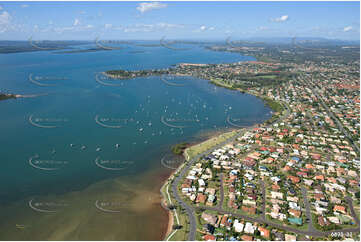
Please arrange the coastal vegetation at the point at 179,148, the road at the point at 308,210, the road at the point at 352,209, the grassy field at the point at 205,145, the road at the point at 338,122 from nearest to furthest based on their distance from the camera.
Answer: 1. the road at the point at 308,210
2. the road at the point at 352,209
3. the grassy field at the point at 205,145
4. the coastal vegetation at the point at 179,148
5. the road at the point at 338,122

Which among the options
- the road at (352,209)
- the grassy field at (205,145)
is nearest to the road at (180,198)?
the grassy field at (205,145)

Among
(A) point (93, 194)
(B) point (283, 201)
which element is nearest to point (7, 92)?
(A) point (93, 194)

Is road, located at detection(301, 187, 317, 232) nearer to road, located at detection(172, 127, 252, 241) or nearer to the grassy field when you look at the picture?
road, located at detection(172, 127, 252, 241)

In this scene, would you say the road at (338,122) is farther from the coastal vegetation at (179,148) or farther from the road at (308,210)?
the coastal vegetation at (179,148)

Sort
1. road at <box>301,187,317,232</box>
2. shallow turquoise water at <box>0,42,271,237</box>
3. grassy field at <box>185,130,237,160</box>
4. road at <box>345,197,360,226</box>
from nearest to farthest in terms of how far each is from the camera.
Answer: road at <box>301,187,317,232</box> < road at <box>345,197,360,226</box> < shallow turquoise water at <box>0,42,271,237</box> < grassy field at <box>185,130,237,160</box>

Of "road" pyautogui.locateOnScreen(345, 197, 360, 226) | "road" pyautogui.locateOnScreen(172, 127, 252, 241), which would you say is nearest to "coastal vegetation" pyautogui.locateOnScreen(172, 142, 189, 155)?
"road" pyautogui.locateOnScreen(172, 127, 252, 241)

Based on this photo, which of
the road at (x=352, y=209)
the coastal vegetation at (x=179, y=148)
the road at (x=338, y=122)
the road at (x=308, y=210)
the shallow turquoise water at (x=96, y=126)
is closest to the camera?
the road at (x=308, y=210)

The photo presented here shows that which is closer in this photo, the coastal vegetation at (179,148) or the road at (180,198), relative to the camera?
the road at (180,198)

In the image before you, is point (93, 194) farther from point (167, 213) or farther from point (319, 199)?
point (319, 199)

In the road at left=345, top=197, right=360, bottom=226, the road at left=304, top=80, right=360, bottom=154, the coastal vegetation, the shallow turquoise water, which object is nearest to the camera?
the road at left=345, top=197, right=360, bottom=226
